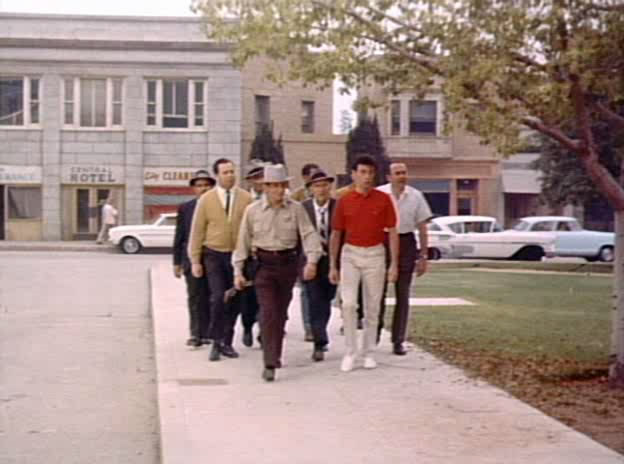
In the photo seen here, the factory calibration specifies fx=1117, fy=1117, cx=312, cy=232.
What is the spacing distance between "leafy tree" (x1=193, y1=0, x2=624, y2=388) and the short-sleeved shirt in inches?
41.5

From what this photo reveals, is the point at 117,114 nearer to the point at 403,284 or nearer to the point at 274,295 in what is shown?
the point at 403,284

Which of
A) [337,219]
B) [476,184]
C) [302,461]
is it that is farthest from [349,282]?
[476,184]

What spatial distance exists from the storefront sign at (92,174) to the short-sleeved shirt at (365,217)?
34205 millimetres

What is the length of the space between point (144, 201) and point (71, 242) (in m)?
3.25

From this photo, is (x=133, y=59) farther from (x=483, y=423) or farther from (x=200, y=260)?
(x=483, y=423)

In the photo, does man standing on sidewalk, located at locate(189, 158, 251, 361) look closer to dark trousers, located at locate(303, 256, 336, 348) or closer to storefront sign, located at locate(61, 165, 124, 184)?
dark trousers, located at locate(303, 256, 336, 348)

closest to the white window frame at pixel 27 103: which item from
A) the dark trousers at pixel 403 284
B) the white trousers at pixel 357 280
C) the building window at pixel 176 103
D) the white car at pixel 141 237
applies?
the building window at pixel 176 103

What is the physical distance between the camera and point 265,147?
145ft

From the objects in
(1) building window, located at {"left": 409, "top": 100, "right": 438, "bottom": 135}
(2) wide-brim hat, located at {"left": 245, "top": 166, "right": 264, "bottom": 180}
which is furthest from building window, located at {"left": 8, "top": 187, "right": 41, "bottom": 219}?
(2) wide-brim hat, located at {"left": 245, "top": 166, "right": 264, "bottom": 180}

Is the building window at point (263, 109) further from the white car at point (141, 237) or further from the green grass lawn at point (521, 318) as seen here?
the green grass lawn at point (521, 318)

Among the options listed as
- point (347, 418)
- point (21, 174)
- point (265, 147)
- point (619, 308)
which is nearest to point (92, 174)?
point (21, 174)

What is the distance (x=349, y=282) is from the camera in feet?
33.2

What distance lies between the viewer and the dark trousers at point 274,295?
9.52 metres

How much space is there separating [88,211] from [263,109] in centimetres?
853
